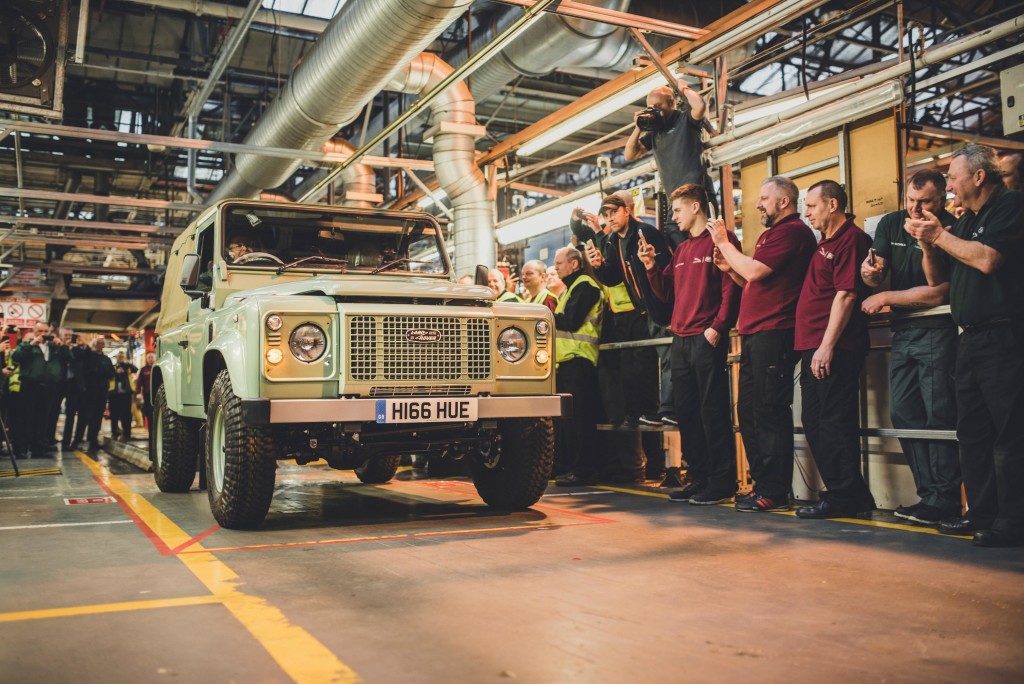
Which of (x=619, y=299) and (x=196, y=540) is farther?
(x=619, y=299)

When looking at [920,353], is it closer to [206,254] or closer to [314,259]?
[314,259]

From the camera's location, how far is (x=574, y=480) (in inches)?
304

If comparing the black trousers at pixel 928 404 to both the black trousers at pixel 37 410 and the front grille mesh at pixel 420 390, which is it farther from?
the black trousers at pixel 37 410

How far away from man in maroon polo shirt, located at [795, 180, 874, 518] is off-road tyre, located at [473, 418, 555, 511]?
1.65 metres

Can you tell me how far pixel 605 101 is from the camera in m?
8.73

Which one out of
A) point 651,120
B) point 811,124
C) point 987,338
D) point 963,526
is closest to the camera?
point 987,338

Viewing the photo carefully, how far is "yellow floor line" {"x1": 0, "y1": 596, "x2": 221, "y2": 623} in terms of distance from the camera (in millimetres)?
3246

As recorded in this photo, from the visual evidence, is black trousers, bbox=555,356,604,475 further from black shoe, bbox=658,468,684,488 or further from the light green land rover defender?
the light green land rover defender

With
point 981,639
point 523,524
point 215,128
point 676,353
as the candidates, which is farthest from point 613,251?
point 215,128

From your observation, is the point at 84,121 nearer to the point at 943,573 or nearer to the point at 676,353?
the point at 676,353

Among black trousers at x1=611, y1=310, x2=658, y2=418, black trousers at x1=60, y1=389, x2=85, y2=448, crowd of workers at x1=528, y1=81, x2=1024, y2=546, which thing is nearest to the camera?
crowd of workers at x1=528, y1=81, x2=1024, y2=546

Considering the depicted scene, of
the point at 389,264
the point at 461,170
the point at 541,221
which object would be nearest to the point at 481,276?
the point at 389,264

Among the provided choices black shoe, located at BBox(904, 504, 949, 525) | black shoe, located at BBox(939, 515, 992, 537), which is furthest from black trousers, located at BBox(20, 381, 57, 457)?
black shoe, located at BBox(939, 515, 992, 537)

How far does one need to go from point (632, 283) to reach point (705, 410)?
4.92 ft
